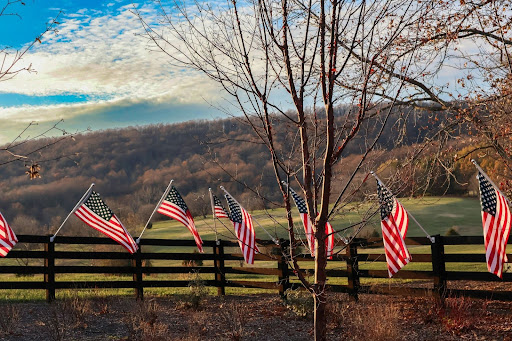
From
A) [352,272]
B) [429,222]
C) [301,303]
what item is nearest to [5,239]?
[301,303]

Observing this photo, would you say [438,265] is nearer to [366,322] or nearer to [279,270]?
[366,322]

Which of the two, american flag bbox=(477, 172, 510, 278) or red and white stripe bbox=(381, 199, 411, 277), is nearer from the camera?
american flag bbox=(477, 172, 510, 278)

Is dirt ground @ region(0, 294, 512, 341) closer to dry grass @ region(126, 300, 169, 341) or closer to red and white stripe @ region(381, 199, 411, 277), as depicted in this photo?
dry grass @ region(126, 300, 169, 341)

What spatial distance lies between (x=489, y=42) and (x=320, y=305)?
27.1 feet

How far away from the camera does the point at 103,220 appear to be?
10.1 m

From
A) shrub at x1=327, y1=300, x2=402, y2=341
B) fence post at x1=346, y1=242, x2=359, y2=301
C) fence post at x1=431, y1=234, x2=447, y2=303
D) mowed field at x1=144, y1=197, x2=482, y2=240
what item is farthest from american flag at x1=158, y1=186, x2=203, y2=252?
mowed field at x1=144, y1=197, x2=482, y2=240

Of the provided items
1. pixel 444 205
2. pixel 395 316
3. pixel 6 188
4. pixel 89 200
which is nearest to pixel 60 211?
pixel 6 188

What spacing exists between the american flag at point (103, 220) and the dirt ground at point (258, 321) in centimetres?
125

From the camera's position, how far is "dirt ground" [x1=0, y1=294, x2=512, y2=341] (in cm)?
803

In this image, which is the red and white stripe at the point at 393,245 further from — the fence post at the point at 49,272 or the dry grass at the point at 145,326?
the fence post at the point at 49,272

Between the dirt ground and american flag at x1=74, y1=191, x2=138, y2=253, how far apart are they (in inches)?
49.1

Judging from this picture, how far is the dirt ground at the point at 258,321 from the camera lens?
8.03 meters

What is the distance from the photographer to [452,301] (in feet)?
28.1

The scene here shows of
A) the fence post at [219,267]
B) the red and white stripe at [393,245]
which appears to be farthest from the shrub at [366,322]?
the fence post at [219,267]
